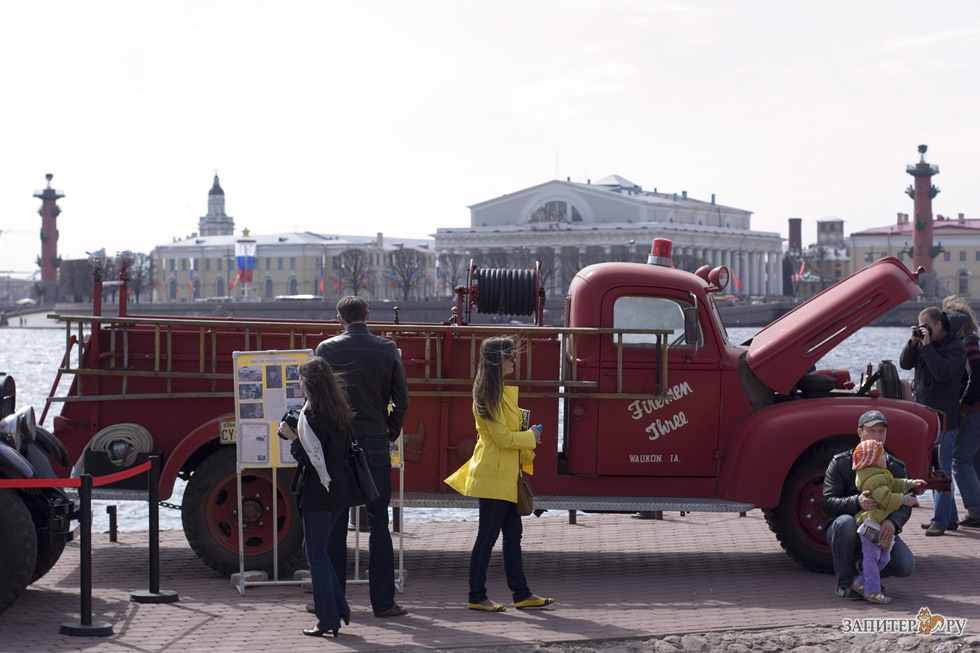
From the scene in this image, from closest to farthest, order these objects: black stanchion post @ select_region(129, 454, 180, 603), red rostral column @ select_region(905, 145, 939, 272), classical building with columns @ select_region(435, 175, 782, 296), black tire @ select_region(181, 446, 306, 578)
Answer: black stanchion post @ select_region(129, 454, 180, 603) → black tire @ select_region(181, 446, 306, 578) → red rostral column @ select_region(905, 145, 939, 272) → classical building with columns @ select_region(435, 175, 782, 296)

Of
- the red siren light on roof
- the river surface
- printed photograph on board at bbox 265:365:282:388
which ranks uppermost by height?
the red siren light on roof

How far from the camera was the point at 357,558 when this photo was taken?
9.61 m

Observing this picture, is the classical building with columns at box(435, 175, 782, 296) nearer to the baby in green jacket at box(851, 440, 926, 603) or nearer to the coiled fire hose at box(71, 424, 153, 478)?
the coiled fire hose at box(71, 424, 153, 478)

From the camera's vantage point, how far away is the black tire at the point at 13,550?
327 inches

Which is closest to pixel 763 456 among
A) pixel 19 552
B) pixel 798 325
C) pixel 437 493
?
pixel 798 325

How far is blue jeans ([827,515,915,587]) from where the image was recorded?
8.95 meters

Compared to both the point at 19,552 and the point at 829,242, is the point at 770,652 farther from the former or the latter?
the point at 829,242

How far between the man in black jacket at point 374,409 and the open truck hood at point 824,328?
3.28 m

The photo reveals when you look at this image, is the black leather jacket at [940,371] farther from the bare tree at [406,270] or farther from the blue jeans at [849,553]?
the bare tree at [406,270]

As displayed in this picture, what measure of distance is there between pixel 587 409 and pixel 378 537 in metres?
2.40

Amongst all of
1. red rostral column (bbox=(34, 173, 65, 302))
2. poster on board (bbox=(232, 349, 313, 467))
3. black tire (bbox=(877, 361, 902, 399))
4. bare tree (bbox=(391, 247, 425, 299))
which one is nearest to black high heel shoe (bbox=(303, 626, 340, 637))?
poster on board (bbox=(232, 349, 313, 467))

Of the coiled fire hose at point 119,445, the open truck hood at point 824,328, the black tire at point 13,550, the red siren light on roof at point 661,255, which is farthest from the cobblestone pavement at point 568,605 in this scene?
the red siren light on roof at point 661,255

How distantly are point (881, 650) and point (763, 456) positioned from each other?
94.2 inches

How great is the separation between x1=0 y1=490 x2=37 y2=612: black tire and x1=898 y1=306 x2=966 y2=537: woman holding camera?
6.69 m
